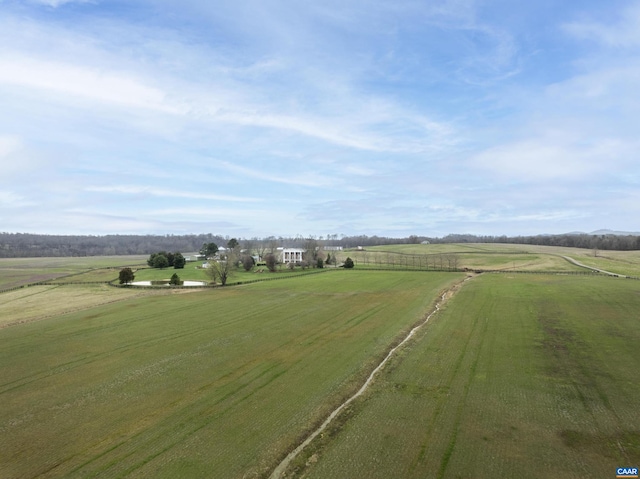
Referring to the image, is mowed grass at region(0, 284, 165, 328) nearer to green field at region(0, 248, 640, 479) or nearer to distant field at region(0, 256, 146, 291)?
Result: green field at region(0, 248, 640, 479)

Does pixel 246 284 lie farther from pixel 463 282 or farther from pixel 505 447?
pixel 505 447

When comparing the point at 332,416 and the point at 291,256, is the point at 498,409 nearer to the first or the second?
the point at 332,416

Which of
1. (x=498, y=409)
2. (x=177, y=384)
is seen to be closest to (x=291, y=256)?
(x=177, y=384)

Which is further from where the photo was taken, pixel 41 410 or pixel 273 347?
pixel 273 347

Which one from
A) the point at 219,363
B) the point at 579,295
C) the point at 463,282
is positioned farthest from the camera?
the point at 463,282

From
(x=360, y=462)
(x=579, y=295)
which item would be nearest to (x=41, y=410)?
(x=360, y=462)

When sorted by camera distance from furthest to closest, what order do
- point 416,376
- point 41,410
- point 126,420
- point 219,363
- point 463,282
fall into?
point 463,282, point 219,363, point 416,376, point 41,410, point 126,420

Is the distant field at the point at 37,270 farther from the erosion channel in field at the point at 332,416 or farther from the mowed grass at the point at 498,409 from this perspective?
the mowed grass at the point at 498,409
